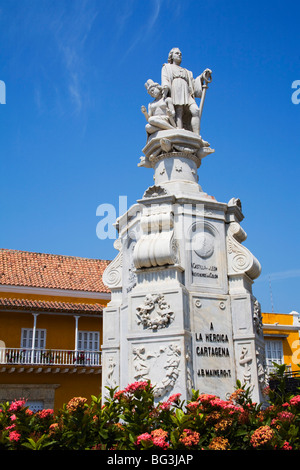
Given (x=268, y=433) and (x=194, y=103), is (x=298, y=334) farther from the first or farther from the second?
(x=268, y=433)

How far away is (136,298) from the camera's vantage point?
Answer: 778 cm

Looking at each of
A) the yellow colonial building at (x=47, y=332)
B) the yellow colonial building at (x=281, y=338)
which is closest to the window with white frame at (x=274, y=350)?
the yellow colonial building at (x=281, y=338)

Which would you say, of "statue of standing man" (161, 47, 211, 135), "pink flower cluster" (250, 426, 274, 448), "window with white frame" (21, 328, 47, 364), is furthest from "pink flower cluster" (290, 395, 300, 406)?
"window with white frame" (21, 328, 47, 364)

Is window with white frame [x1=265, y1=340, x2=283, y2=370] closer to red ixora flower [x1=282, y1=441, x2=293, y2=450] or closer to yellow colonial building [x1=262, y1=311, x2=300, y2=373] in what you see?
yellow colonial building [x1=262, y1=311, x2=300, y2=373]

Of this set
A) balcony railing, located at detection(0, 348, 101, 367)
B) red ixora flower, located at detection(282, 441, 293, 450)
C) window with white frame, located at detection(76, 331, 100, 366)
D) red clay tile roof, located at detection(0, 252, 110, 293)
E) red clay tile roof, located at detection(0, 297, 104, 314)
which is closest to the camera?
red ixora flower, located at detection(282, 441, 293, 450)

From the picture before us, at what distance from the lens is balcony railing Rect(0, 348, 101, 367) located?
2319cm

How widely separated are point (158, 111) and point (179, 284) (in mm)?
3617

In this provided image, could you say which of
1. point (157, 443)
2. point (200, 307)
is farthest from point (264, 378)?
point (157, 443)

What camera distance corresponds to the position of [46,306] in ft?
79.9

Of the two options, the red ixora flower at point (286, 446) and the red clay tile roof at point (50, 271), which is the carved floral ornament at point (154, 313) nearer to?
the red ixora flower at point (286, 446)

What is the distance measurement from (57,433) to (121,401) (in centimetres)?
78

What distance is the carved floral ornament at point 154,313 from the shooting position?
293 inches

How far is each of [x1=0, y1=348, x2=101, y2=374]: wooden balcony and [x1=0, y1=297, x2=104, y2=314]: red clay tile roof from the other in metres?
1.92

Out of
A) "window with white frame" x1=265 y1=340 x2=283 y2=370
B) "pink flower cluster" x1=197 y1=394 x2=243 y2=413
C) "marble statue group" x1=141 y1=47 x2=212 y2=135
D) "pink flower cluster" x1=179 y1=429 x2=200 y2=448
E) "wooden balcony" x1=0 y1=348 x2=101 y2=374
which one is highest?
"marble statue group" x1=141 y1=47 x2=212 y2=135
